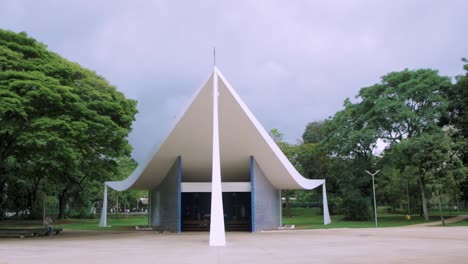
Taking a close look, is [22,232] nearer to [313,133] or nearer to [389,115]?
[389,115]

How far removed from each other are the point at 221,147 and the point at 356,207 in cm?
1676

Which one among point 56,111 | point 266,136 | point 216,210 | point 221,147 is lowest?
point 216,210

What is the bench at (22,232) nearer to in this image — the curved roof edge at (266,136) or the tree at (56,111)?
the tree at (56,111)

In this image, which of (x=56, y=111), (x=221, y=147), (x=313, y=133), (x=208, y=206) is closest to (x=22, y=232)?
(x=56, y=111)

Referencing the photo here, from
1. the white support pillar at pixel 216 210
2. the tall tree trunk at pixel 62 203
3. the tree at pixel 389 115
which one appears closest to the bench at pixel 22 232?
the white support pillar at pixel 216 210

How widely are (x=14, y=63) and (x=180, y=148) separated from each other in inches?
339

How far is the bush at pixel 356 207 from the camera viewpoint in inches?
1391

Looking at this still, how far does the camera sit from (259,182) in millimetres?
24453

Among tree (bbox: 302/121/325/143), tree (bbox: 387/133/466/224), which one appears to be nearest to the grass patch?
tree (bbox: 387/133/466/224)

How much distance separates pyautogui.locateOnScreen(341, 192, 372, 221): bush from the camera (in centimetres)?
3533

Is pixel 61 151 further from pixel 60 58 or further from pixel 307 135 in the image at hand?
pixel 307 135

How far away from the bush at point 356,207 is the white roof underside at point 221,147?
8617mm

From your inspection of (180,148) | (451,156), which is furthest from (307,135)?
(180,148)

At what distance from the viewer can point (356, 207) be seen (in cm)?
3550
